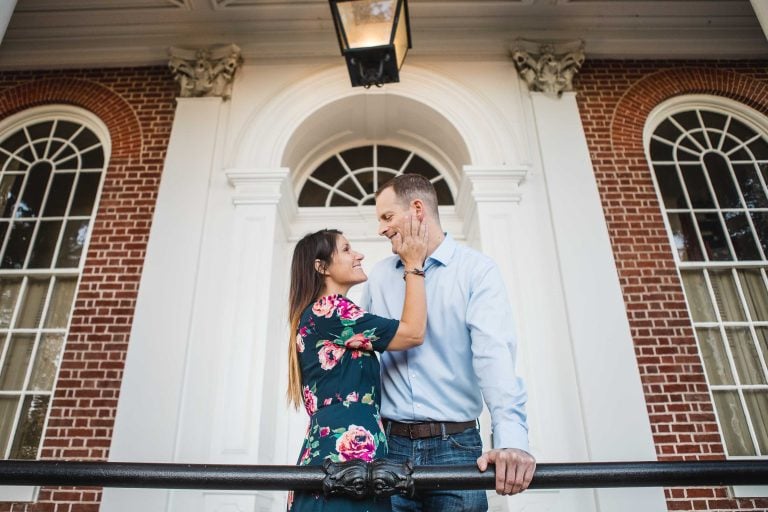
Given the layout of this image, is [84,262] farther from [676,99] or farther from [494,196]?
[676,99]

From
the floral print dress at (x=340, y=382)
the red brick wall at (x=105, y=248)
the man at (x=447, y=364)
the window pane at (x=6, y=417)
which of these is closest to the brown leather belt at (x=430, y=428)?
the man at (x=447, y=364)

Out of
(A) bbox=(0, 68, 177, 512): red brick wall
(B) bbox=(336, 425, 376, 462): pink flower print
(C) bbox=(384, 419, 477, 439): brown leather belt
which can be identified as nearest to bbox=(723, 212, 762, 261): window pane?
(C) bbox=(384, 419, 477, 439): brown leather belt

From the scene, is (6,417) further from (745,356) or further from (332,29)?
(745,356)

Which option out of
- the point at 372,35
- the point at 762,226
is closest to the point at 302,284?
the point at 372,35

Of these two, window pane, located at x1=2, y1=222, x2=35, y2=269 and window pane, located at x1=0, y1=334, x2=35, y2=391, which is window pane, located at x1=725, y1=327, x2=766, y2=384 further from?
window pane, located at x1=2, y1=222, x2=35, y2=269

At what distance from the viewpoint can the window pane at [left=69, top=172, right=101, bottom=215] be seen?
18.1 feet

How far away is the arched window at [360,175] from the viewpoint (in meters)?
5.97

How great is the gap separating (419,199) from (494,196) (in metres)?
2.94

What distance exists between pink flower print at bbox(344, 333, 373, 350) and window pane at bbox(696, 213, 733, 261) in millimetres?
4507

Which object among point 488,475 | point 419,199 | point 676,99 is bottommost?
point 488,475

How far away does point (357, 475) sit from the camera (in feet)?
4.75

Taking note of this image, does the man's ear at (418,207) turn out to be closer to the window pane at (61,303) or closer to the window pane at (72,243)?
the window pane at (61,303)

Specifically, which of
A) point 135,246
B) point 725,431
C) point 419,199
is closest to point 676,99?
point 725,431

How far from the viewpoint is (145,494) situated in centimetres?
411
